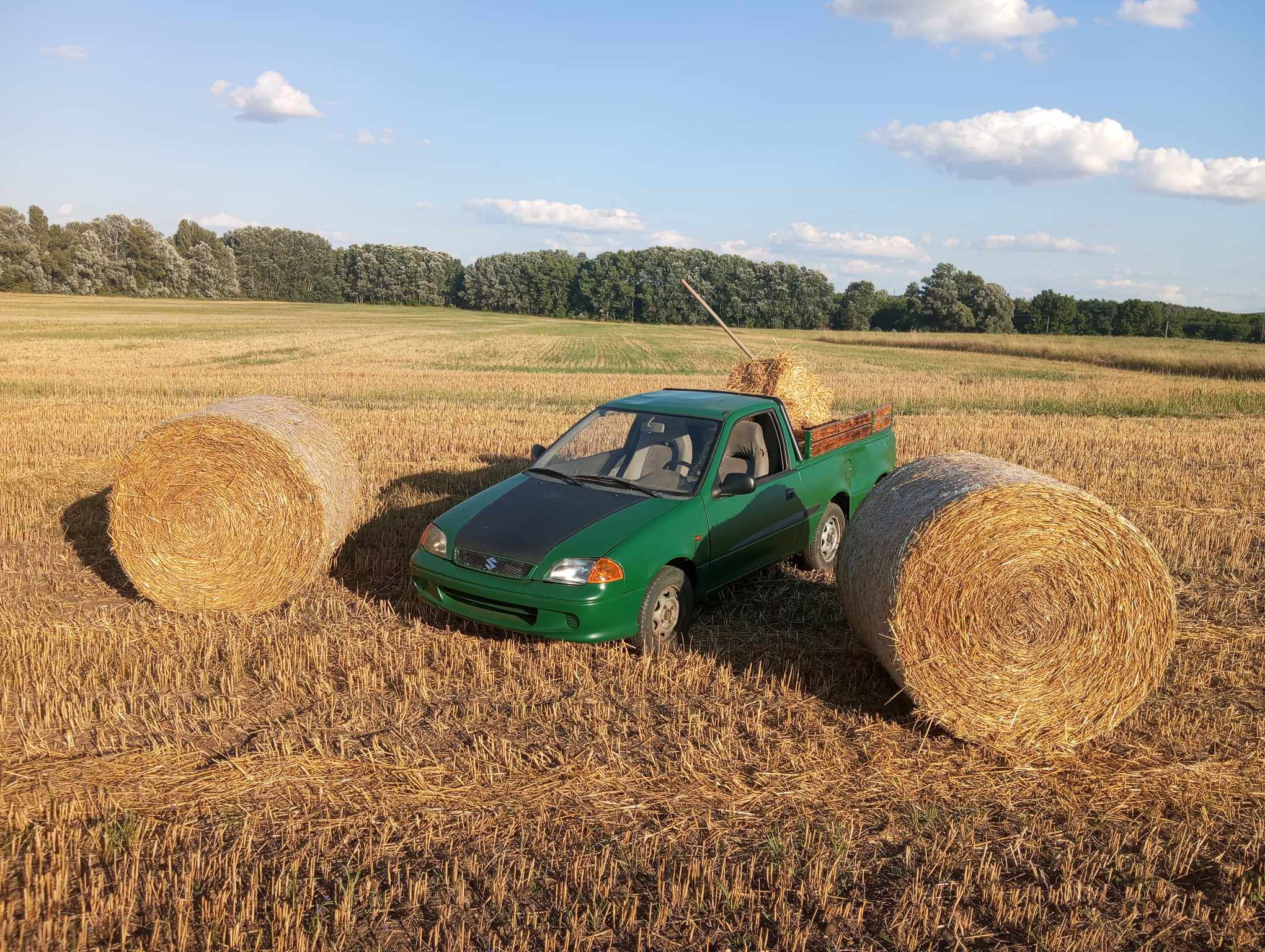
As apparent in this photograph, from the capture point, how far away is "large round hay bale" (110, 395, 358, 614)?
6383mm

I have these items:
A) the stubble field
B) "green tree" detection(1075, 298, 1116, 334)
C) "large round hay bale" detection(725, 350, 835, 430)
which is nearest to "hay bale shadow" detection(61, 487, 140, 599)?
the stubble field

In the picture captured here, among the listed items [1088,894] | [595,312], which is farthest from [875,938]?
[595,312]

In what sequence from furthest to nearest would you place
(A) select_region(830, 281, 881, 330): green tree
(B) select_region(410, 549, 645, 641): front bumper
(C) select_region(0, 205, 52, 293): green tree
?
Result: (A) select_region(830, 281, 881, 330): green tree → (C) select_region(0, 205, 52, 293): green tree → (B) select_region(410, 549, 645, 641): front bumper

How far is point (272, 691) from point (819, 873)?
334cm

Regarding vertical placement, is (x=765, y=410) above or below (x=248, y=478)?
above

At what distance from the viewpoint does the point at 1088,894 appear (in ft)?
11.5

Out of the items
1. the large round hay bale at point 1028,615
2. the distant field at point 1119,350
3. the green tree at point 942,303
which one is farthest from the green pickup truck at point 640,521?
the green tree at point 942,303

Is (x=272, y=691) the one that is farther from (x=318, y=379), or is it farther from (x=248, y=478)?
(x=318, y=379)

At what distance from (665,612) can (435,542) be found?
1599 mm

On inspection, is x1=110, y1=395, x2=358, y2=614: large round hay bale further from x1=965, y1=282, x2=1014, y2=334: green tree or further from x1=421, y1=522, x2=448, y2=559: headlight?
x1=965, y1=282, x2=1014, y2=334: green tree

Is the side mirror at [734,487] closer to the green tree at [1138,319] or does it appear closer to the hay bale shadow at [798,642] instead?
the hay bale shadow at [798,642]

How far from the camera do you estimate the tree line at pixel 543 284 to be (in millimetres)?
76812

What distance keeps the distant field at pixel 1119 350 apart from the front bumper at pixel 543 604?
30.7 m

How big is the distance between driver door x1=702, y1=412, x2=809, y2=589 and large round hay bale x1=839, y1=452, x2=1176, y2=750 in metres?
1.59
